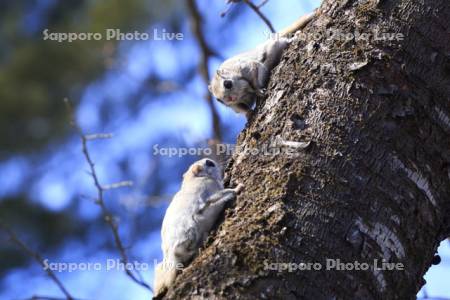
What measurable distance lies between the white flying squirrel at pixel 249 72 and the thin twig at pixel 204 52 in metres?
1.06

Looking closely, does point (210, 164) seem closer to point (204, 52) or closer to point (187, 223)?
point (187, 223)

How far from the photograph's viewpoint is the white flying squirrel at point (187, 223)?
277 cm

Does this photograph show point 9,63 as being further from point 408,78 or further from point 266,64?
point 408,78

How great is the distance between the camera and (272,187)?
2.67m

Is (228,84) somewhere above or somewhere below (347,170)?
above

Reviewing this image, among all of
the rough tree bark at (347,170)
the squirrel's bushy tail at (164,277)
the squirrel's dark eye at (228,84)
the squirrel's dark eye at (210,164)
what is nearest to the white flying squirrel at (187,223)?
the squirrel's bushy tail at (164,277)

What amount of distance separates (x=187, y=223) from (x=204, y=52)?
8.06ft

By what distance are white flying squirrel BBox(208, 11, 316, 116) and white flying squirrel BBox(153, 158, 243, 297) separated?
50 cm

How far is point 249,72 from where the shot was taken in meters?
3.71

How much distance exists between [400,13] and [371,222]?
84 cm

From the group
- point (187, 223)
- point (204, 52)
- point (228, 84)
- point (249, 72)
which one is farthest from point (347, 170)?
point (204, 52)

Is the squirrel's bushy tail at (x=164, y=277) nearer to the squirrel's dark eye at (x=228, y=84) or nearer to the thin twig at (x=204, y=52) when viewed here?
the squirrel's dark eye at (x=228, y=84)

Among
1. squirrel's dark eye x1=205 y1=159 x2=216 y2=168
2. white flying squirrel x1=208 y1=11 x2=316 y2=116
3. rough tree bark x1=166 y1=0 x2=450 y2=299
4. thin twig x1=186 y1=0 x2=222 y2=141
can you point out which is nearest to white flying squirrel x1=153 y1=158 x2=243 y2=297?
rough tree bark x1=166 y1=0 x2=450 y2=299

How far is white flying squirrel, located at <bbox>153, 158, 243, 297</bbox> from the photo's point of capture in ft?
9.10
